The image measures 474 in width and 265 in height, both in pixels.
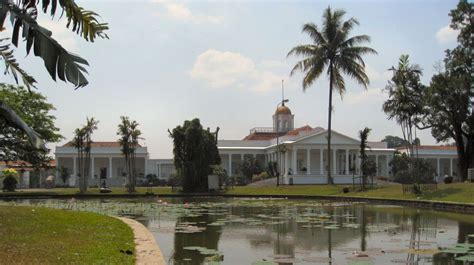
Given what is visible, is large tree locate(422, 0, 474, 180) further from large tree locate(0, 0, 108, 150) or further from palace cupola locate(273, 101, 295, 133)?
palace cupola locate(273, 101, 295, 133)

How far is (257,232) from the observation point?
53.4ft

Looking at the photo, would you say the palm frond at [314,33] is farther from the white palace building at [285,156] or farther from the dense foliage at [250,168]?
the dense foliage at [250,168]

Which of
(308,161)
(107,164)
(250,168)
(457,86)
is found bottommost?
(250,168)

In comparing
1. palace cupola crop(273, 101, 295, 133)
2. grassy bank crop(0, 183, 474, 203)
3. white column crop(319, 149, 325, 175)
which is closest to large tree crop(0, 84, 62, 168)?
grassy bank crop(0, 183, 474, 203)

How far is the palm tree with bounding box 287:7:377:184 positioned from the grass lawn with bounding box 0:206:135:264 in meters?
32.4

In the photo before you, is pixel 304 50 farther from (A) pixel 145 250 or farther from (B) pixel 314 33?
(A) pixel 145 250

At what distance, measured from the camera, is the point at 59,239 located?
11.4 meters

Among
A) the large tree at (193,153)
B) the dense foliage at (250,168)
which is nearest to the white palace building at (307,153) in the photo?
the dense foliage at (250,168)

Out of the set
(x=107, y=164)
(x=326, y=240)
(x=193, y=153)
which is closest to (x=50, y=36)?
(x=326, y=240)

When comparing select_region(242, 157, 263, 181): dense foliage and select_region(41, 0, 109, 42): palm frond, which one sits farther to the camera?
select_region(242, 157, 263, 181): dense foliage

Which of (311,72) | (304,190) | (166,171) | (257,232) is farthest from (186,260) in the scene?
(166,171)

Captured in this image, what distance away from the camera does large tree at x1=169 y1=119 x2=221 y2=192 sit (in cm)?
4878

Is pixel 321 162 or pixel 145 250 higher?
pixel 321 162

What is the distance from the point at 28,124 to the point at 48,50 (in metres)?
39.9
